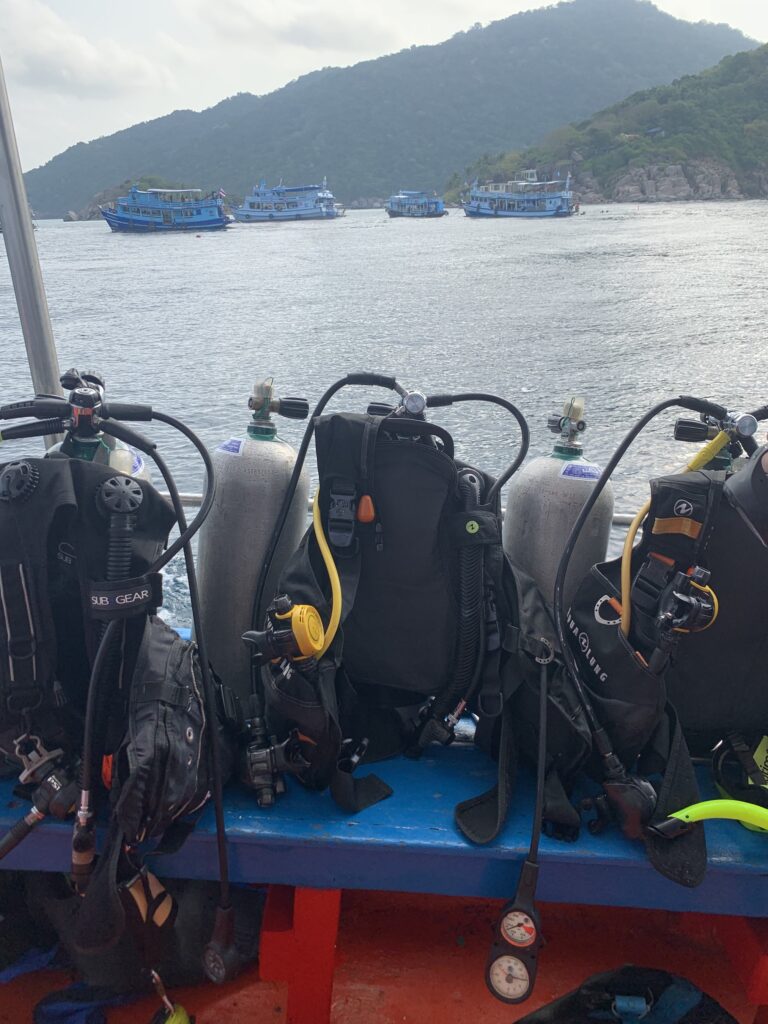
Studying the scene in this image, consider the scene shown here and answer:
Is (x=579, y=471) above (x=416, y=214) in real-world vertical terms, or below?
below

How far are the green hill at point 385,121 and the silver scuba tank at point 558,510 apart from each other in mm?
47347

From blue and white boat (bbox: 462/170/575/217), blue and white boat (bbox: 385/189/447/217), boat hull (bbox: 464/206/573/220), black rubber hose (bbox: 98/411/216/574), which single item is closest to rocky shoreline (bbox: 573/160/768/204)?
blue and white boat (bbox: 462/170/575/217)

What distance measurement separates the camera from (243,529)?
63.2 inches

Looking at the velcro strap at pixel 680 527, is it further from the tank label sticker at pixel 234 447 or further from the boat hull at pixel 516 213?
the boat hull at pixel 516 213

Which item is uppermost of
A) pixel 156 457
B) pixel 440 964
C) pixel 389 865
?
pixel 156 457

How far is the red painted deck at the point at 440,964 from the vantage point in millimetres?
1345

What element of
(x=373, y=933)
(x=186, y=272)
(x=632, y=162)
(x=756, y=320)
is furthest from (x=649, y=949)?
(x=632, y=162)

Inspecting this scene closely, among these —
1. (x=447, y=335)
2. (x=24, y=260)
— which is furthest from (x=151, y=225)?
(x=24, y=260)

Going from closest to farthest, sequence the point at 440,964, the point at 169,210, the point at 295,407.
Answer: the point at 440,964 < the point at 295,407 < the point at 169,210

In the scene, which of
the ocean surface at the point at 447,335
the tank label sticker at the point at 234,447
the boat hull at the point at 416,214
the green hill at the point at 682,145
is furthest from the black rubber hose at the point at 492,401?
the boat hull at the point at 416,214

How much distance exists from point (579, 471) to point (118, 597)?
1012mm

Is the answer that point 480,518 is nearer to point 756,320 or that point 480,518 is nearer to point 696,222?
point 756,320

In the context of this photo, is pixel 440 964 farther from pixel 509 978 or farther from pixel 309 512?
pixel 309 512

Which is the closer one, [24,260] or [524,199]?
[24,260]
